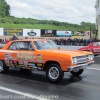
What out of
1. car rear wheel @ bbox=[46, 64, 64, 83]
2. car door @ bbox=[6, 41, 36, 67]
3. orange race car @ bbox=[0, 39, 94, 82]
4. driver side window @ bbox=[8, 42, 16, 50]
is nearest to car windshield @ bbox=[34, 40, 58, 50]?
orange race car @ bbox=[0, 39, 94, 82]

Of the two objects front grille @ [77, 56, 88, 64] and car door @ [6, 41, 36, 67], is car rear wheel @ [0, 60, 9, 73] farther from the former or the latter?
front grille @ [77, 56, 88, 64]

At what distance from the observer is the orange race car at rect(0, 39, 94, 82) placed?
286 inches

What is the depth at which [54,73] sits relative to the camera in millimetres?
7570

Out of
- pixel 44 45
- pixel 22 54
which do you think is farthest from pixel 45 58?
pixel 22 54

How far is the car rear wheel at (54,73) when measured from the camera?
24.1 ft

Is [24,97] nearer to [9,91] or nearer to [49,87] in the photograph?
[9,91]

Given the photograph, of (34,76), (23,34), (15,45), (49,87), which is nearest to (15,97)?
(49,87)

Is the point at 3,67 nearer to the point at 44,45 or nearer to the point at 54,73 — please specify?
the point at 44,45

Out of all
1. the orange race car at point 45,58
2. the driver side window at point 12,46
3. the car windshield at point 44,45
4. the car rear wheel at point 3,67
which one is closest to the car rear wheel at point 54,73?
the orange race car at point 45,58

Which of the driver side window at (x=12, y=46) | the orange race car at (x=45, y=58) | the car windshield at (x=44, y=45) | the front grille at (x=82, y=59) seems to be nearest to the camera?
the orange race car at (x=45, y=58)

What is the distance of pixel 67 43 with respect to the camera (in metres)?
32.8

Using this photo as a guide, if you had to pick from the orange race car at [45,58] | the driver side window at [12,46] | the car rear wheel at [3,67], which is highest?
the driver side window at [12,46]

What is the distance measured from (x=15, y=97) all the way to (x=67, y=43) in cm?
2728

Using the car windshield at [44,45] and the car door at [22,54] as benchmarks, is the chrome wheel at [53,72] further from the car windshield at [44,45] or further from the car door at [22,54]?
the car windshield at [44,45]
